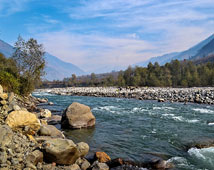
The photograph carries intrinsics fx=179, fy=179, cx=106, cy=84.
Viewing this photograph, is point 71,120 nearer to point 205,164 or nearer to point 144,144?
point 144,144

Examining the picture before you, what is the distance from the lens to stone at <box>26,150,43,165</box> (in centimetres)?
636

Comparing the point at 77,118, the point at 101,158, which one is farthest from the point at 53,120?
the point at 101,158

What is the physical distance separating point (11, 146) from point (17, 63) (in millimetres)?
23313

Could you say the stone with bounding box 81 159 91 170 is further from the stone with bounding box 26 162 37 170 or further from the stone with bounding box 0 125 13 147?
the stone with bounding box 0 125 13 147

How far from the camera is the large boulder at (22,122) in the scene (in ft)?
27.1

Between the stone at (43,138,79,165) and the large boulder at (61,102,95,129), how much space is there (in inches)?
222

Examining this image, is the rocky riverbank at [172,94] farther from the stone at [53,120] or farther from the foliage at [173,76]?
the foliage at [173,76]

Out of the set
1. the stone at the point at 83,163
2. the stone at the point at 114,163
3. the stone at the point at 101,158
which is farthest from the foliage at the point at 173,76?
the stone at the point at 83,163

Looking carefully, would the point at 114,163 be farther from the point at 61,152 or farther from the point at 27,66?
the point at 27,66

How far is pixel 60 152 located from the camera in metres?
6.77

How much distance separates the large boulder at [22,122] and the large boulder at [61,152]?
2.04 metres

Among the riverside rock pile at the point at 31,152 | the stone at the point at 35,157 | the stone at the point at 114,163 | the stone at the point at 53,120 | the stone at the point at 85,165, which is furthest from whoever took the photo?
the stone at the point at 53,120

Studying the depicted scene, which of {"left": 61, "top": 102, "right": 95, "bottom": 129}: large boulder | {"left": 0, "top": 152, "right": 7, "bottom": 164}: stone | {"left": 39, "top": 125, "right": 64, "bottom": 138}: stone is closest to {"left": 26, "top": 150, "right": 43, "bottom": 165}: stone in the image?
{"left": 0, "top": 152, "right": 7, "bottom": 164}: stone

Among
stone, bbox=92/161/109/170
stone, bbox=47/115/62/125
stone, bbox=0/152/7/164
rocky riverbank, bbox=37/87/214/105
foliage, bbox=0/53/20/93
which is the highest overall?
foliage, bbox=0/53/20/93
